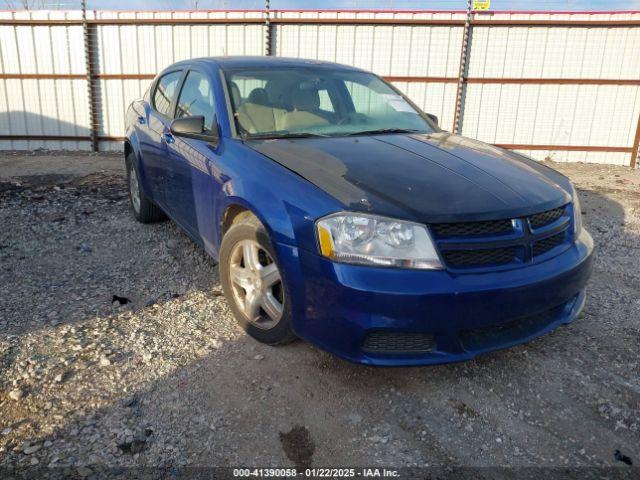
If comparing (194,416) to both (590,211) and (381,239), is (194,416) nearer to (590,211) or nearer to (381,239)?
(381,239)

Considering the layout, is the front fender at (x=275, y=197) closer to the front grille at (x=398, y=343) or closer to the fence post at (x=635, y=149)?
the front grille at (x=398, y=343)

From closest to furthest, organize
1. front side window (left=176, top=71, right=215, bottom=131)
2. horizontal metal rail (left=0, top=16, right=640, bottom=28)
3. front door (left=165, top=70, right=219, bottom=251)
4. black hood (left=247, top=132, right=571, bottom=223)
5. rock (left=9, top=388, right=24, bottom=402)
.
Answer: black hood (left=247, top=132, right=571, bottom=223), rock (left=9, top=388, right=24, bottom=402), front door (left=165, top=70, right=219, bottom=251), front side window (left=176, top=71, right=215, bottom=131), horizontal metal rail (left=0, top=16, right=640, bottom=28)

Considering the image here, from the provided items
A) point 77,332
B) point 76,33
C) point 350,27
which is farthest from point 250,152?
point 76,33

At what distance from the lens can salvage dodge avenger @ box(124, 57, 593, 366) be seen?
2.32m

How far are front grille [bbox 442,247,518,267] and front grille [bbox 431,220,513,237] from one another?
8 cm

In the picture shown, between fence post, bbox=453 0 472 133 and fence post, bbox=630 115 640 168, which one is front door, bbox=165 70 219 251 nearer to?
fence post, bbox=453 0 472 133

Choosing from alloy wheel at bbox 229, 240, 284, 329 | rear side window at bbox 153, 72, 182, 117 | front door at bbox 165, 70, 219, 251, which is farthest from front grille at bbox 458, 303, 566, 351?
rear side window at bbox 153, 72, 182, 117

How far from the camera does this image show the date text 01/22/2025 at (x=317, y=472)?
213 centimetres

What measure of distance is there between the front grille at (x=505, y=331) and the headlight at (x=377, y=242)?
0.41 metres

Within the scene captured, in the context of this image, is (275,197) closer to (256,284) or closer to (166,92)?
(256,284)

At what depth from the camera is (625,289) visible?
4066mm

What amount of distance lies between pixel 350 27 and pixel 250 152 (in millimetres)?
8780

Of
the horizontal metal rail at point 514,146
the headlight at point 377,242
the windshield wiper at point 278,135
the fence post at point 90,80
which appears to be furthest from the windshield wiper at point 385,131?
the fence post at point 90,80

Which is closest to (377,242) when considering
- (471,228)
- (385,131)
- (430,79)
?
(471,228)
